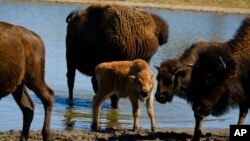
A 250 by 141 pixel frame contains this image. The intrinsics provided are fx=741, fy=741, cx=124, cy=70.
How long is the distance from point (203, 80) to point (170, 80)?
51 centimetres

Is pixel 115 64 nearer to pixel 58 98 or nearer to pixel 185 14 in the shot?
pixel 58 98

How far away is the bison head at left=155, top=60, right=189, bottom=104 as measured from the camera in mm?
11156

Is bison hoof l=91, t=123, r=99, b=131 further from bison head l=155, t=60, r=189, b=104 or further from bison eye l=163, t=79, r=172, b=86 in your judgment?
bison eye l=163, t=79, r=172, b=86

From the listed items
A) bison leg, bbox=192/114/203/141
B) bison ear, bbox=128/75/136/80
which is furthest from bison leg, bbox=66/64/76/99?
bison leg, bbox=192/114/203/141

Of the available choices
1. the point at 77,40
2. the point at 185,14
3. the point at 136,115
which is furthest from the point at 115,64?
the point at 185,14

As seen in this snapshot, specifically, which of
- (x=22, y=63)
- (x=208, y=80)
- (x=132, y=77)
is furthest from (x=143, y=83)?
(x=22, y=63)

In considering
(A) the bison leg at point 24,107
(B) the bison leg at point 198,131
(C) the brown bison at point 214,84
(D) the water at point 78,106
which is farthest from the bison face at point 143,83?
(A) the bison leg at point 24,107

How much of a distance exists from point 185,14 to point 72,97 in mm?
31468

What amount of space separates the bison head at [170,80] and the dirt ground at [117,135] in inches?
29.1

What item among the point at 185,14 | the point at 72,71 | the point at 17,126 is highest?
the point at 185,14

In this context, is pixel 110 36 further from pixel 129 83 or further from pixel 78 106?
pixel 129 83

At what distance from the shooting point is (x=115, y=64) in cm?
1274

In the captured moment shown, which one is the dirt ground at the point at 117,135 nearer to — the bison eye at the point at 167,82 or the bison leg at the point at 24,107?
the bison leg at the point at 24,107

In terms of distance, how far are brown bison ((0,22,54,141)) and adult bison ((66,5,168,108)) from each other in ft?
15.1
